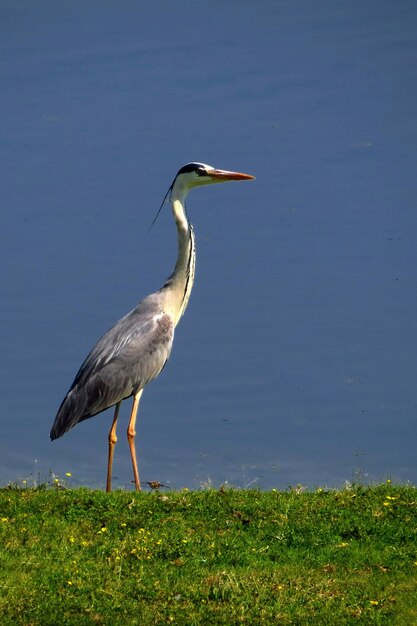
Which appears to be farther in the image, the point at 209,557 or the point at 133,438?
the point at 133,438

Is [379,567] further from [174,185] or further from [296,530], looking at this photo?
[174,185]

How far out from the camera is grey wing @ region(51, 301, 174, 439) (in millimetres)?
9648

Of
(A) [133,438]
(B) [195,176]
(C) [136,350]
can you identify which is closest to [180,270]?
(B) [195,176]

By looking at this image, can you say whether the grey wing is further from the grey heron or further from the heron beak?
the heron beak

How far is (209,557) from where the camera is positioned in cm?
742

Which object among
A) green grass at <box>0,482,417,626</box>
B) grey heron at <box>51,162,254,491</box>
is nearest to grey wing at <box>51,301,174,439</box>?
grey heron at <box>51,162,254,491</box>

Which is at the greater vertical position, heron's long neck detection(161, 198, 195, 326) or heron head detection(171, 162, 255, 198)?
heron head detection(171, 162, 255, 198)

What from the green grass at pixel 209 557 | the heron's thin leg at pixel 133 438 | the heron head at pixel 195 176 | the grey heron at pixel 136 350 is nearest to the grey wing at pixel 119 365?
the grey heron at pixel 136 350

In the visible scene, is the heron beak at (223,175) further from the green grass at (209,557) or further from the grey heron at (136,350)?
the green grass at (209,557)

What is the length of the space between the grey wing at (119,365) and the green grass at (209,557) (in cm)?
112

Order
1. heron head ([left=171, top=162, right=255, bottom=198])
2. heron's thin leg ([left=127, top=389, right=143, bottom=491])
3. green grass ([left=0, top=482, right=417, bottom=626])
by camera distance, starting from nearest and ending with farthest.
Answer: green grass ([left=0, top=482, right=417, bottom=626]) < heron's thin leg ([left=127, top=389, right=143, bottom=491]) < heron head ([left=171, top=162, right=255, bottom=198])

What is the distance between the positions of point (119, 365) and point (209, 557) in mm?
2673

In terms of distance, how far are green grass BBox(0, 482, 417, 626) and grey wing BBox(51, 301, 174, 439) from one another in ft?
3.69

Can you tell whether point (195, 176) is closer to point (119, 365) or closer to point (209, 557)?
point (119, 365)
